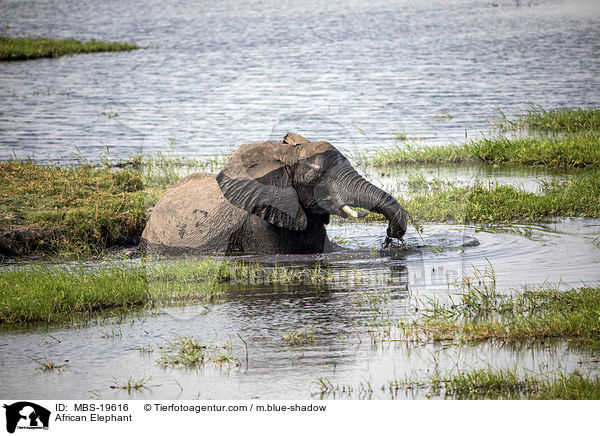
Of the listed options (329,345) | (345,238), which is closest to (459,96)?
(345,238)

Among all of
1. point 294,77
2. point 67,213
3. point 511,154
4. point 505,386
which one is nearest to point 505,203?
point 511,154

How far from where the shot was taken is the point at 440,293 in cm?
763

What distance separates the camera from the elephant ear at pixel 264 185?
8953 millimetres

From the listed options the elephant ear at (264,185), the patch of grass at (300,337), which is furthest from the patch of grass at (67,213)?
the patch of grass at (300,337)

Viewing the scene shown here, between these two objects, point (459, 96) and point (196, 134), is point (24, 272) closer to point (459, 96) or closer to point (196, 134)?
point (196, 134)

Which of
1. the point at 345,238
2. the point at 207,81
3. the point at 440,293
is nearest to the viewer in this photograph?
the point at 440,293

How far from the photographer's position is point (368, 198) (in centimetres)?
847

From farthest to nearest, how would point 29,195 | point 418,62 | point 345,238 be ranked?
1. point 418,62
2. point 29,195
3. point 345,238

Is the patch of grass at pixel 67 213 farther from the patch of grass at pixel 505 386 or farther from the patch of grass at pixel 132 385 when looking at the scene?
the patch of grass at pixel 505 386

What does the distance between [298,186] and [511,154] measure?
21.2ft


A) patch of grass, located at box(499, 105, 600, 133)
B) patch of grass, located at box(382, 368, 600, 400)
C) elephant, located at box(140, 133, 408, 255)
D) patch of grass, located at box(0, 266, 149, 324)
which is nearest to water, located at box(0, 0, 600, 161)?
patch of grass, located at box(499, 105, 600, 133)

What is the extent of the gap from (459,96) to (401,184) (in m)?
12.1
